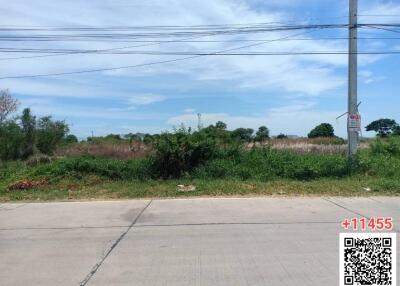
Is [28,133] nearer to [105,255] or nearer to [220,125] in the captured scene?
[220,125]

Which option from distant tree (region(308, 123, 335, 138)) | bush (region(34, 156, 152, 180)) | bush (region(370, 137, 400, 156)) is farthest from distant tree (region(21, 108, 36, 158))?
distant tree (region(308, 123, 335, 138))

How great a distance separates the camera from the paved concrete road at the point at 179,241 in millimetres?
5973

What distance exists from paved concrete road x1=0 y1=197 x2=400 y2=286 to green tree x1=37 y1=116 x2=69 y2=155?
17.5 meters

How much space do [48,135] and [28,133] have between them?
4.06ft

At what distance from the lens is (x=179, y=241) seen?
7812 millimetres

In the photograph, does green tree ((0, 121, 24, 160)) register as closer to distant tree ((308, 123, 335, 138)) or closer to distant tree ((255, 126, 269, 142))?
distant tree ((255, 126, 269, 142))

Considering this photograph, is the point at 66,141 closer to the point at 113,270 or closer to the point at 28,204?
the point at 28,204

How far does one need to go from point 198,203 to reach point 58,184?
5.89 metres

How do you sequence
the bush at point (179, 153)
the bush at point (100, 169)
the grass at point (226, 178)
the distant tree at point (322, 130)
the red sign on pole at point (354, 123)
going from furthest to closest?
the distant tree at point (322, 130), the bush at point (100, 169), the bush at point (179, 153), the red sign on pole at point (354, 123), the grass at point (226, 178)

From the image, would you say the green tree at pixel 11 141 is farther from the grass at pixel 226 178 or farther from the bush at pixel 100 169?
the bush at pixel 100 169

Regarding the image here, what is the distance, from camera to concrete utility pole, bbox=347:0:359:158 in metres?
16.2

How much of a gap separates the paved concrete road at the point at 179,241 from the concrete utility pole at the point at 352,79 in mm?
4410

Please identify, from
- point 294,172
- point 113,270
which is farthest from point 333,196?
point 113,270

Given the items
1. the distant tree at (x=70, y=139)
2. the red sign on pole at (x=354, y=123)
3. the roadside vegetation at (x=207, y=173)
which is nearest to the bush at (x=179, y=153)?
the roadside vegetation at (x=207, y=173)
